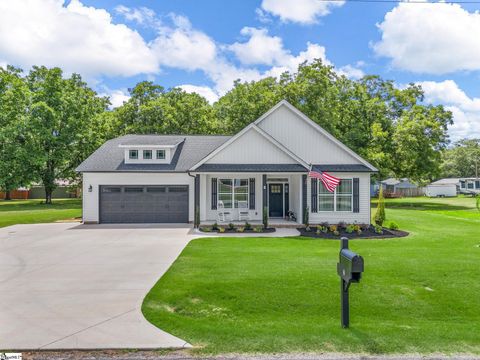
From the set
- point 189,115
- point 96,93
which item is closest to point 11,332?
point 189,115

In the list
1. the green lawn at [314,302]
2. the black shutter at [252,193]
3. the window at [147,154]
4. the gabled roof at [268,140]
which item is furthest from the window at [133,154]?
the green lawn at [314,302]

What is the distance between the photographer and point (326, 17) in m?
15.2

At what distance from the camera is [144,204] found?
18.8 metres

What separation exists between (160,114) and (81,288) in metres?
29.2

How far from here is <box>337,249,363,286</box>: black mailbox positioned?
4.61m

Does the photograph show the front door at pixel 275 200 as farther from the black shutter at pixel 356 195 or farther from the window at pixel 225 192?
the black shutter at pixel 356 195

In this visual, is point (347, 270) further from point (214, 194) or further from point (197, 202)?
point (214, 194)

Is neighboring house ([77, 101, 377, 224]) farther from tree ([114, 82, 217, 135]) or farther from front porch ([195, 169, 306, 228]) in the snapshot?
tree ([114, 82, 217, 135])

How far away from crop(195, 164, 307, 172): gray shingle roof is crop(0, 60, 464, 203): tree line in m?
14.6

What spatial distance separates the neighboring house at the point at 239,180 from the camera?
1734 cm

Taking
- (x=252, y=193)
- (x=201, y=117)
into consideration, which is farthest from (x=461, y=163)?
(x=252, y=193)

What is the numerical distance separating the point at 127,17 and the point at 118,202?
988cm

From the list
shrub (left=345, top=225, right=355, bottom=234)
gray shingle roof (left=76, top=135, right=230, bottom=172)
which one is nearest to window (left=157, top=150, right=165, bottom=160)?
gray shingle roof (left=76, top=135, right=230, bottom=172)

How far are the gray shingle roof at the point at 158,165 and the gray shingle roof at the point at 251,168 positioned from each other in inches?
88.1
